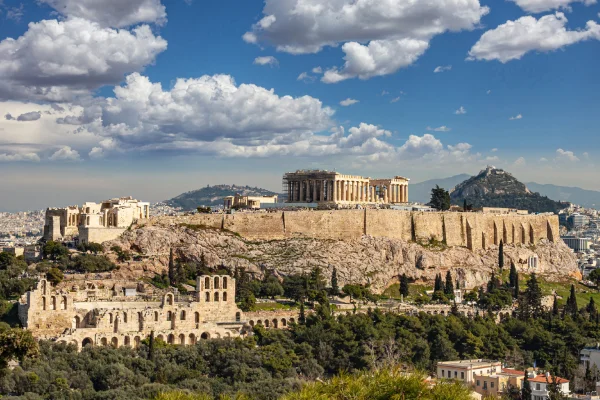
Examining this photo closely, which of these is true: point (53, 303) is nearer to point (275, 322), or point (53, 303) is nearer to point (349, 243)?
point (275, 322)

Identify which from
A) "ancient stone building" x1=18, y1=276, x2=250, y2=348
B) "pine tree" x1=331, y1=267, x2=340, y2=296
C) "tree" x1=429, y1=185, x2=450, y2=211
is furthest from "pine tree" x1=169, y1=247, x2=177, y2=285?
"tree" x1=429, y1=185, x2=450, y2=211

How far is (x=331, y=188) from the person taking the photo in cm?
9231

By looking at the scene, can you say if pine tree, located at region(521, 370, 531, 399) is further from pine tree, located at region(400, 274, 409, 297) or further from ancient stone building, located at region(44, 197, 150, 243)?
ancient stone building, located at region(44, 197, 150, 243)

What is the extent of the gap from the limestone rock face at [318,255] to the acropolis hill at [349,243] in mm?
92

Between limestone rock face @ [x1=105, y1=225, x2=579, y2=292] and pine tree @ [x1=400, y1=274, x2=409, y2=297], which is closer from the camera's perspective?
limestone rock face @ [x1=105, y1=225, x2=579, y2=292]

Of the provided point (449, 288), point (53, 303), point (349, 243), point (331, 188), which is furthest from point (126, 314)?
point (331, 188)

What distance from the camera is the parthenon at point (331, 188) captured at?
92.3 metres

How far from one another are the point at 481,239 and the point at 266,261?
32.2m

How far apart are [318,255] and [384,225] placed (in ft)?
38.3

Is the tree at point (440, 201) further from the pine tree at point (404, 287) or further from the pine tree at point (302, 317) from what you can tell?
the pine tree at point (302, 317)

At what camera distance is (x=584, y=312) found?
7681 centimetres

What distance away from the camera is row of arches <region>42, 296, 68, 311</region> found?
50.2 metres

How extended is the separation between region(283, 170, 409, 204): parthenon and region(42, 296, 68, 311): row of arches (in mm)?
43474

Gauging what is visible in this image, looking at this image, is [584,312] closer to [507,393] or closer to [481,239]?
[481,239]
